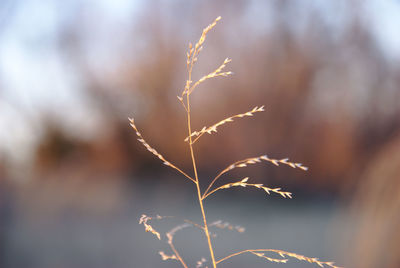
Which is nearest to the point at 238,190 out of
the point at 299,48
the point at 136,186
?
the point at 136,186

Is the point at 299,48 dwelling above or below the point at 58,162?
above

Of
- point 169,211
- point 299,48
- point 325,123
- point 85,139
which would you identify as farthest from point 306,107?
point 85,139

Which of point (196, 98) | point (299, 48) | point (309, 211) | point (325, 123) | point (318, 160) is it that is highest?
point (299, 48)

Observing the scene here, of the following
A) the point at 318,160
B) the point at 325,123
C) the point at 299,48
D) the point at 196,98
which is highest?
the point at 299,48

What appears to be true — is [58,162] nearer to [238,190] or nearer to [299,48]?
[238,190]

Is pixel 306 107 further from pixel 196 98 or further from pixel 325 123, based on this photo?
pixel 196 98

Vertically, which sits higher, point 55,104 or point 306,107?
point 55,104
